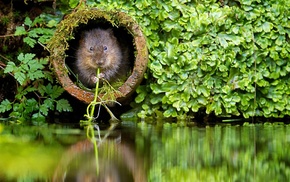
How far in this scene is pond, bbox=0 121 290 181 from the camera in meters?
2.84

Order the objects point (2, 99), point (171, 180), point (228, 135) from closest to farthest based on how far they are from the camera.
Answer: point (171, 180) → point (228, 135) → point (2, 99)

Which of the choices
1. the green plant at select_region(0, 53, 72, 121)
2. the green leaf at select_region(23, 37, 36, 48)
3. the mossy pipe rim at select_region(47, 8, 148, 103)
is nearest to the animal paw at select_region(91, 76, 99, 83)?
the mossy pipe rim at select_region(47, 8, 148, 103)

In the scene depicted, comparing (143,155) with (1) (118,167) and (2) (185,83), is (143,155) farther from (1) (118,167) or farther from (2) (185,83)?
(2) (185,83)

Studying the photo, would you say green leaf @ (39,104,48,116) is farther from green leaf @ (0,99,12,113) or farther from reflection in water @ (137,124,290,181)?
reflection in water @ (137,124,290,181)

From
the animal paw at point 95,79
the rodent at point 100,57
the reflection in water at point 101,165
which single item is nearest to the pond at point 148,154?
the reflection in water at point 101,165

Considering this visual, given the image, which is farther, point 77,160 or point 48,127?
point 48,127

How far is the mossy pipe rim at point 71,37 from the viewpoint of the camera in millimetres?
5411

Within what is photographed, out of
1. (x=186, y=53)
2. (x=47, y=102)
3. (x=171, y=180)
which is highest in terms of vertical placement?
(x=186, y=53)

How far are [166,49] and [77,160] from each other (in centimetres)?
256

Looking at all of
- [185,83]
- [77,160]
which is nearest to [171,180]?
[77,160]

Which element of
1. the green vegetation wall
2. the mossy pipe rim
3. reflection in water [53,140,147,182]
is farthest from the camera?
Answer: the green vegetation wall

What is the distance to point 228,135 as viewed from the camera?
4484 mm

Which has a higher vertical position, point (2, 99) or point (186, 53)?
point (186, 53)

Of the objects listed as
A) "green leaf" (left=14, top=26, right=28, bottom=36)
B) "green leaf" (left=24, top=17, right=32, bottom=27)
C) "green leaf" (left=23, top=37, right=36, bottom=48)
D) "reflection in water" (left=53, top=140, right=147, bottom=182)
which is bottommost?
"reflection in water" (left=53, top=140, right=147, bottom=182)
